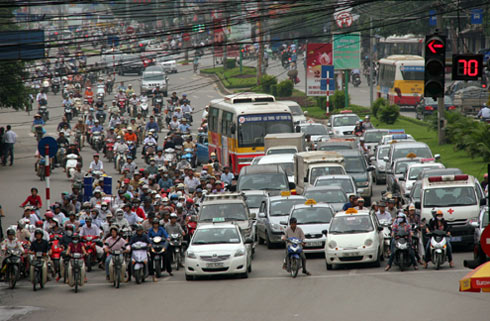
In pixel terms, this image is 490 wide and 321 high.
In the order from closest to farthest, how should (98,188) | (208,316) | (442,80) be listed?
(442,80), (208,316), (98,188)

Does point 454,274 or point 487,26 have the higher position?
point 487,26

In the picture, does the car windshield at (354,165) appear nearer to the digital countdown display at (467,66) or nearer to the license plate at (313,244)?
the license plate at (313,244)

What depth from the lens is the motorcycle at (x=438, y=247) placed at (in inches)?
877

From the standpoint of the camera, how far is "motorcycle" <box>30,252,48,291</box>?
71.9 ft

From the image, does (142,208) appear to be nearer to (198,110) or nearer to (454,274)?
(454,274)

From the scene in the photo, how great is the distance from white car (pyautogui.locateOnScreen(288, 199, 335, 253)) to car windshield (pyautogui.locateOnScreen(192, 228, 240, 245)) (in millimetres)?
2331

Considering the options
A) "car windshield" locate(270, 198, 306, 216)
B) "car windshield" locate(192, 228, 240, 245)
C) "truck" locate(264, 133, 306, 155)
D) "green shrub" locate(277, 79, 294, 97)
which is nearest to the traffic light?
"car windshield" locate(192, 228, 240, 245)

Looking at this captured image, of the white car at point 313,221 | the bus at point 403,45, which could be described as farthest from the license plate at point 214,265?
the bus at point 403,45

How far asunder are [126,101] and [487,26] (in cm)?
2511

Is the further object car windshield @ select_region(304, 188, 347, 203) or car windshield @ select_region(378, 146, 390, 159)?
car windshield @ select_region(378, 146, 390, 159)

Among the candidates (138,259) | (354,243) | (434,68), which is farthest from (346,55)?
(434,68)

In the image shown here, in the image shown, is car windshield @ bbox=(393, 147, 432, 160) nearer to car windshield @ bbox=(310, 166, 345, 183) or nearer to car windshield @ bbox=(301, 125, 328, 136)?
car windshield @ bbox=(310, 166, 345, 183)

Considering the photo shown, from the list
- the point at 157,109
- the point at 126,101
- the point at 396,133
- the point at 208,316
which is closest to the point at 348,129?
the point at 396,133

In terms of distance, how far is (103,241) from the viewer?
78.1 ft
